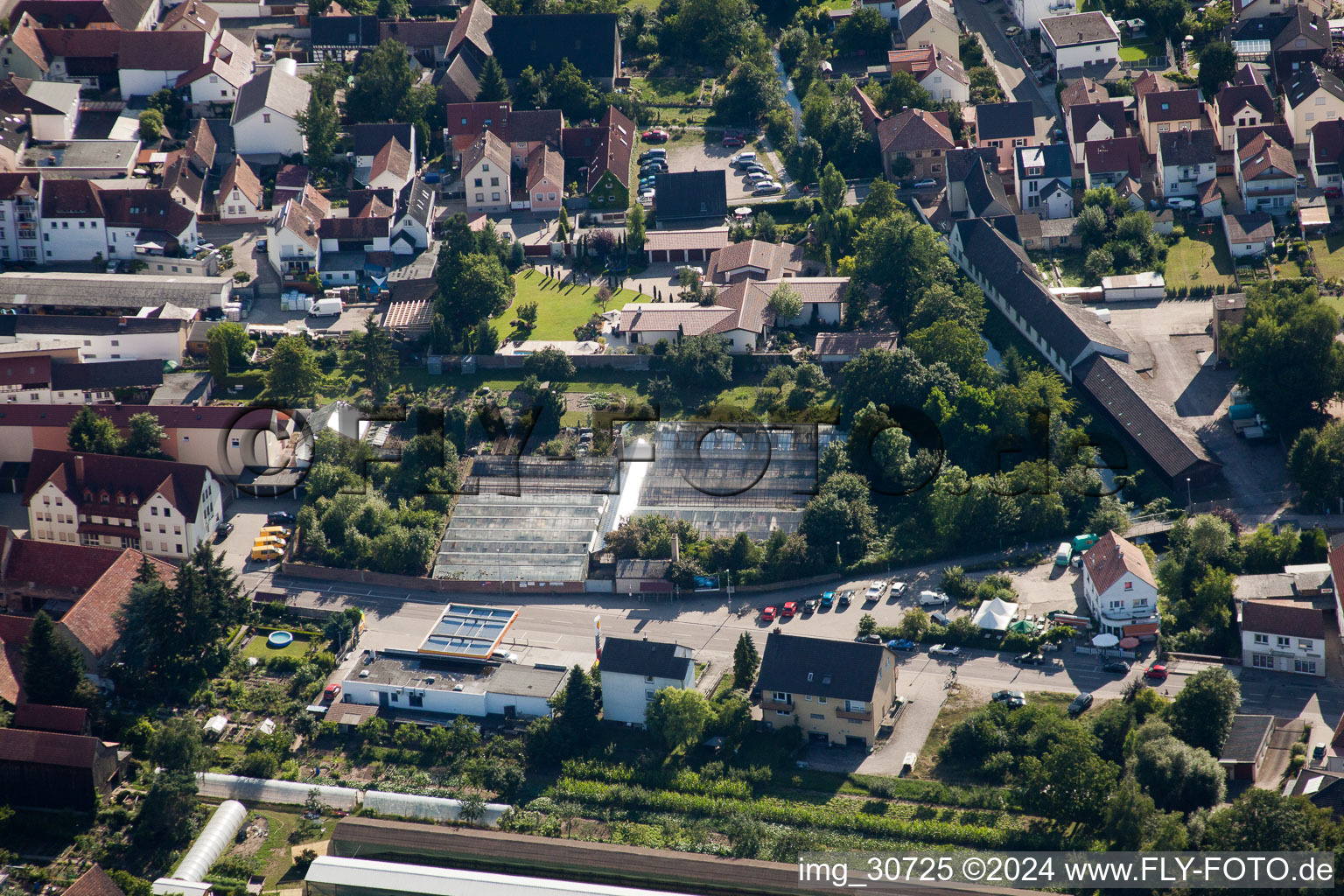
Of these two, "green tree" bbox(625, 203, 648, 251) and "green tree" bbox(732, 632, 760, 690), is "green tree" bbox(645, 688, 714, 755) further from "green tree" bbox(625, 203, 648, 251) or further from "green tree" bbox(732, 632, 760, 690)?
"green tree" bbox(625, 203, 648, 251)

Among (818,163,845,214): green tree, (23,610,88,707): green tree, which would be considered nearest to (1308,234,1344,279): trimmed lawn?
(818,163,845,214): green tree

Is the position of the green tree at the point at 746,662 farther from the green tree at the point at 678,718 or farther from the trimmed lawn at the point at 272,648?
the trimmed lawn at the point at 272,648

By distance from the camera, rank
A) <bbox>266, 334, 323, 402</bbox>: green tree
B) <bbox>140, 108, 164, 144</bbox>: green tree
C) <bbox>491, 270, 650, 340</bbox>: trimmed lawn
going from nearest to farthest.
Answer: <bbox>266, 334, 323, 402</bbox>: green tree → <bbox>491, 270, 650, 340</bbox>: trimmed lawn → <bbox>140, 108, 164, 144</bbox>: green tree

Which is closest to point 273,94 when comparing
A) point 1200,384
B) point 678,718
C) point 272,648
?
point 272,648

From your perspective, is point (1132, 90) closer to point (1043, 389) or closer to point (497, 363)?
point (1043, 389)

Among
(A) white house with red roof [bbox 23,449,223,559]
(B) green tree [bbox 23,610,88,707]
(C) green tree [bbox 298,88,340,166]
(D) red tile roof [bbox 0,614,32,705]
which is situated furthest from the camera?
(C) green tree [bbox 298,88,340,166]

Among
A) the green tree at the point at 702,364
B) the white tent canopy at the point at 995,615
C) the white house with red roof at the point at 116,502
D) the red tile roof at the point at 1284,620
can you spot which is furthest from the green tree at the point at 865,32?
the red tile roof at the point at 1284,620
